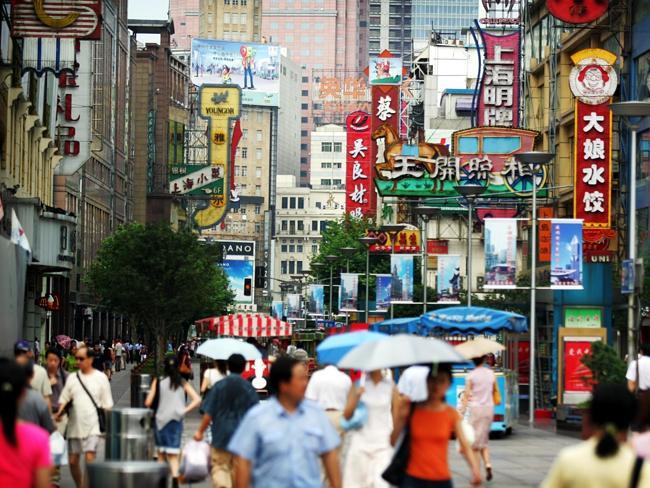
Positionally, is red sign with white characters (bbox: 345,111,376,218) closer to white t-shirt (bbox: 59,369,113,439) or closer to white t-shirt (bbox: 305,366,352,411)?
white t-shirt (bbox: 59,369,113,439)

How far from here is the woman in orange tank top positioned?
1123cm

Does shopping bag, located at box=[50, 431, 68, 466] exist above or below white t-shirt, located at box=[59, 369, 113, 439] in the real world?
below

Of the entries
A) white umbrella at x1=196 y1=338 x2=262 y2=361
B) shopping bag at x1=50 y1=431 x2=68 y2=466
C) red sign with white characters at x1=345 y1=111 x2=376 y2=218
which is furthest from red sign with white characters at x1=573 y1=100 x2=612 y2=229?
red sign with white characters at x1=345 y1=111 x2=376 y2=218

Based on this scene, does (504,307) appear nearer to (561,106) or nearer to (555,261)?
(561,106)

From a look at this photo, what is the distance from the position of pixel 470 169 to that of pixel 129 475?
46867mm

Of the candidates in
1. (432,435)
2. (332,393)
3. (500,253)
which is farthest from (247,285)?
(432,435)

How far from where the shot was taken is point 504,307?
166 ft

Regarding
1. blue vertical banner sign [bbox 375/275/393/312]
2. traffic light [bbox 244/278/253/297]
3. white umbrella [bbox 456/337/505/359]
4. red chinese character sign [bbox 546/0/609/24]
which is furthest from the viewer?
traffic light [bbox 244/278/253/297]

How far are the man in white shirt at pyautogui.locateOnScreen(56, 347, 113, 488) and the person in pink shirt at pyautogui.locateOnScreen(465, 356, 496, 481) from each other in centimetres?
529

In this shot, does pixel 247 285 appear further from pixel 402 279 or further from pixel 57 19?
pixel 57 19

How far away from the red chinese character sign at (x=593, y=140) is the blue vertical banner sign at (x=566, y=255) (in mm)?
10564

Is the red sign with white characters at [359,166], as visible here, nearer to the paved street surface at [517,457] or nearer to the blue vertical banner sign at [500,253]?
the blue vertical banner sign at [500,253]

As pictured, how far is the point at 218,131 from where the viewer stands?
14400cm

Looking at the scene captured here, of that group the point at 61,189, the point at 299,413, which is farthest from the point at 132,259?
the point at 299,413
